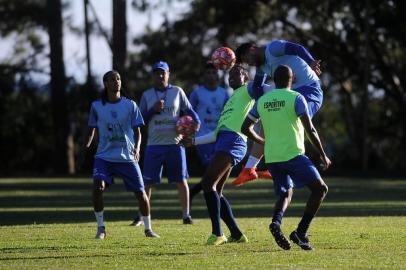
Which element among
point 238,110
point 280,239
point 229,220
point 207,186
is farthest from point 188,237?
point 280,239

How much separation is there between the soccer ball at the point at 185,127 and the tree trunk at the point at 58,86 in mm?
29068

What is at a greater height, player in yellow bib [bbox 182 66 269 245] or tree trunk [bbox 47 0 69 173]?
player in yellow bib [bbox 182 66 269 245]

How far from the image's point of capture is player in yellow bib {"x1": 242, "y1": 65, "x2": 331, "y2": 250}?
12367 mm

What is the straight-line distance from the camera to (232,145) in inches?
529

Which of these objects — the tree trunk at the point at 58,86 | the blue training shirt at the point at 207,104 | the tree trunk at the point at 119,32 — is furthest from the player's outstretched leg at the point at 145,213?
the tree trunk at the point at 58,86

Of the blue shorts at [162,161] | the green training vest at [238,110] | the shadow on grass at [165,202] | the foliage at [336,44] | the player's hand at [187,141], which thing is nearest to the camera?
the green training vest at [238,110]

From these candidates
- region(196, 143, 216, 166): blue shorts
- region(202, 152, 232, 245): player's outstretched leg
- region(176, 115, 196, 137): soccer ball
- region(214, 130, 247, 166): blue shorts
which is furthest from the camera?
region(196, 143, 216, 166): blue shorts

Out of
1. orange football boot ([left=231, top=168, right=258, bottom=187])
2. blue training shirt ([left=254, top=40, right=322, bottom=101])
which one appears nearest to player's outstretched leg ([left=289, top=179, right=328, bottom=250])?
blue training shirt ([left=254, top=40, right=322, bottom=101])

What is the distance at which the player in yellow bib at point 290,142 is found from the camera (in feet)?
40.6

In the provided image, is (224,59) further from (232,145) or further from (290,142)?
(290,142)

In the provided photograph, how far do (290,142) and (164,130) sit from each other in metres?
4.87

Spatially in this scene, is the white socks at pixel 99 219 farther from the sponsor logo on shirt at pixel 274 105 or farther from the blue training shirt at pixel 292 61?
the sponsor logo on shirt at pixel 274 105

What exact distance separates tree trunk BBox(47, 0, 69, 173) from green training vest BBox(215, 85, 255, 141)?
3162 centimetres

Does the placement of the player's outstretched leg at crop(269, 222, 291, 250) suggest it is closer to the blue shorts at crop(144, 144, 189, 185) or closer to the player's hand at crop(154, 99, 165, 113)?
the player's hand at crop(154, 99, 165, 113)
